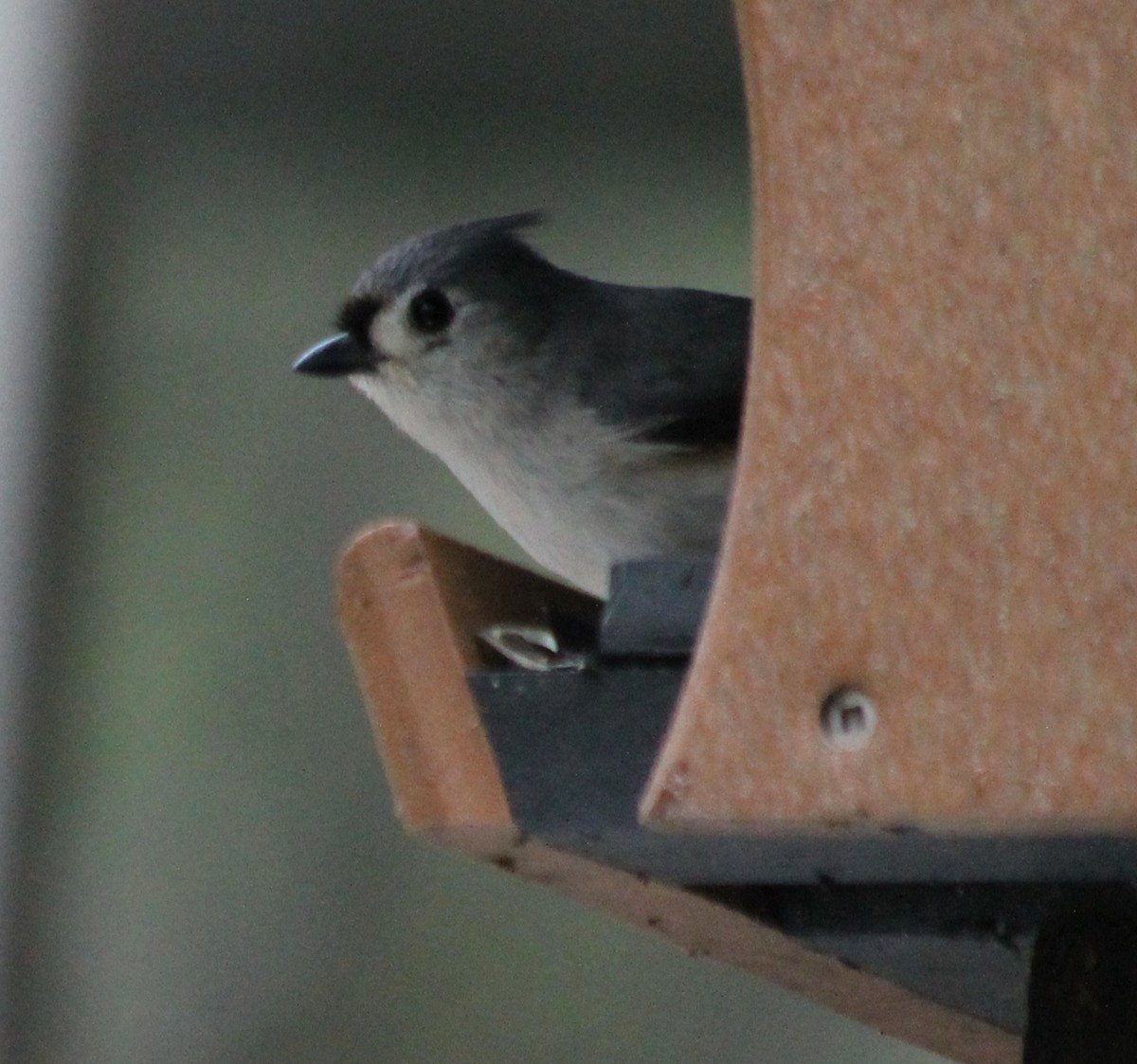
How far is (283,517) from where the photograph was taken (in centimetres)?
460

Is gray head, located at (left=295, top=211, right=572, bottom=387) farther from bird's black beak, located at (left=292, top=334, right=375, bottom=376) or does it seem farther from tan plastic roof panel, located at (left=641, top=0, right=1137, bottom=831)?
tan plastic roof panel, located at (left=641, top=0, right=1137, bottom=831)

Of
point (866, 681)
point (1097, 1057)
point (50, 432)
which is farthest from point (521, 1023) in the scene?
point (866, 681)

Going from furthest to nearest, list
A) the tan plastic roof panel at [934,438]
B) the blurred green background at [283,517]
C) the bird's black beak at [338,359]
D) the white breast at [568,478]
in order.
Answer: the blurred green background at [283,517], the bird's black beak at [338,359], the white breast at [568,478], the tan plastic roof panel at [934,438]

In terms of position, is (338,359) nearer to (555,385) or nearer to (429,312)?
(429,312)

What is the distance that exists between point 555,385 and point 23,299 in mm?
2419

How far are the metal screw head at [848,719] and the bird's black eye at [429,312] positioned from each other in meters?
1.36

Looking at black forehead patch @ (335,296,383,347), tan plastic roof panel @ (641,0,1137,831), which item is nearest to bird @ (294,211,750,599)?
black forehead patch @ (335,296,383,347)

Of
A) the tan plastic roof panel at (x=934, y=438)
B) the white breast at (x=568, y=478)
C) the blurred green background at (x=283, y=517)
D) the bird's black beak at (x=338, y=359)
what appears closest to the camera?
the tan plastic roof panel at (x=934, y=438)

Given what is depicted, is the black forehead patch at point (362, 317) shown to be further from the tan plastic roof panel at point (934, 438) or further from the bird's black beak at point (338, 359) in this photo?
the tan plastic roof panel at point (934, 438)

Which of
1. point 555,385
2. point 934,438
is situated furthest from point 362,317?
point 934,438

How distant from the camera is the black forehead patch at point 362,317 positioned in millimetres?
2500

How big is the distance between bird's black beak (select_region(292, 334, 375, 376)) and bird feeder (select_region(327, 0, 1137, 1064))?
1061 millimetres

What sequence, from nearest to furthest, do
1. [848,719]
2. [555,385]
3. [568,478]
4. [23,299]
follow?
[848,719]
[568,478]
[555,385]
[23,299]

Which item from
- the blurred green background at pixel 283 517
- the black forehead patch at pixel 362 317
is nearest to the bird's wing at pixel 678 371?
the black forehead patch at pixel 362 317
